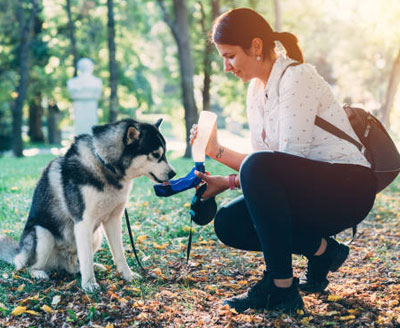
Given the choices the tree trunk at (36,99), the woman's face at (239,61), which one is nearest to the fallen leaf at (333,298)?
the woman's face at (239,61)

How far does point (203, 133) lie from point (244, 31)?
31.2 inches

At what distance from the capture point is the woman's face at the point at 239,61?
117 inches

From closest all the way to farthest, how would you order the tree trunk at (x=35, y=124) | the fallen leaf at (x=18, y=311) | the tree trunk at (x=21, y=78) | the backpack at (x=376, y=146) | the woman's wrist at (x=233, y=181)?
1. the fallen leaf at (x=18, y=311)
2. the backpack at (x=376, y=146)
3. the woman's wrist at (x=233, y=181)
4. the tree trunk at (x=21, y=78)
5. the tree trunk at (x=35, y=124)

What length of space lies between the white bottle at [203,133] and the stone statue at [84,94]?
8782mm

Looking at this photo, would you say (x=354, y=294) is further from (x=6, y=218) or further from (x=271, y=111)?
(x=6, y=218)

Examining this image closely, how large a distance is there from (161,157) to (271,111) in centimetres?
106

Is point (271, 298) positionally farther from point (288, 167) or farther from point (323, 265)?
point (288, 167)

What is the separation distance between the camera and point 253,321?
2.74 metres

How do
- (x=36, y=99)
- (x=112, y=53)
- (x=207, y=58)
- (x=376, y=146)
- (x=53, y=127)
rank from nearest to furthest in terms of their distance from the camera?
1. (x=376, y=146)
2. (x=112, y=53)
3. (x=207, y=58)
4. (x=36, y=99)
5. (x=53, y=127)

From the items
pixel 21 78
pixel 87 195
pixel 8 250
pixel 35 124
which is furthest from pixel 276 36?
pixel 35 124

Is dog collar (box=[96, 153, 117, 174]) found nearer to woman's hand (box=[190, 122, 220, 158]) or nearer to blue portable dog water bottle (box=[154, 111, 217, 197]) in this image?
blue portable dog water bottle (box=[154, 111, 217, 197])

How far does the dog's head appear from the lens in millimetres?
3500

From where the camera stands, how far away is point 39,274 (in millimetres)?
3615

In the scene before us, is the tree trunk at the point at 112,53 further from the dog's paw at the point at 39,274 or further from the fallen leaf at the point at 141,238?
the dog's paw at the point at 39,274
